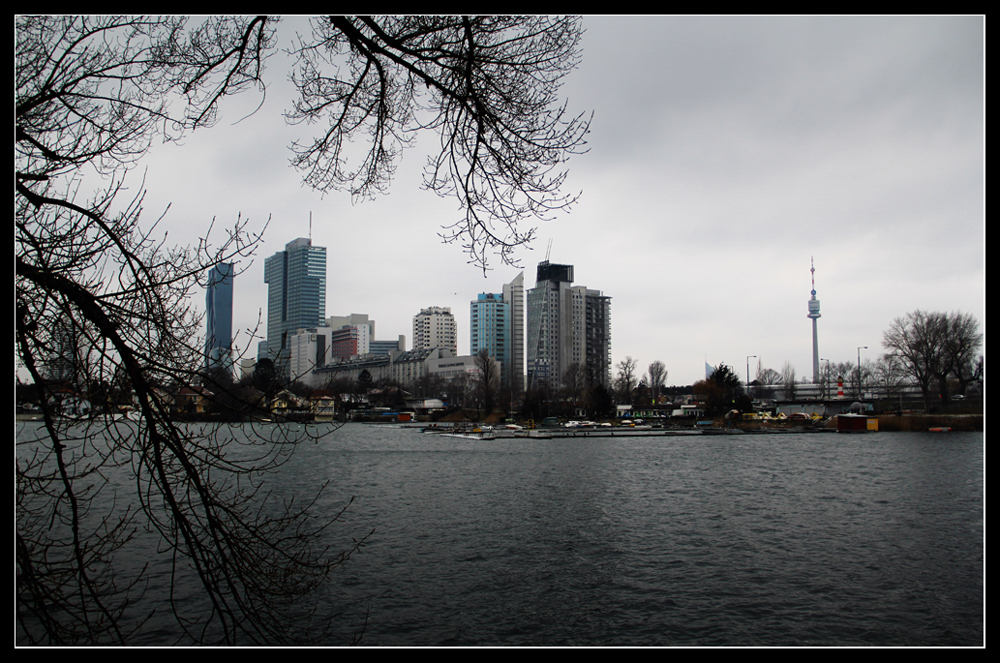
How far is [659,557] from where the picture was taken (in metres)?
13.3

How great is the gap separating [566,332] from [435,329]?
34.5 meters

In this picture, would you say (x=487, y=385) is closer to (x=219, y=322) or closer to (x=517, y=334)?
(x=517, y=334)

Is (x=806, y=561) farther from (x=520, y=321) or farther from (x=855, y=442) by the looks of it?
(x=520, y=321)

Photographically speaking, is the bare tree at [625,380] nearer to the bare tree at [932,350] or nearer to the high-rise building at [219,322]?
the bare tree at [932,350]

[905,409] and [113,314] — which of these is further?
[905,409]

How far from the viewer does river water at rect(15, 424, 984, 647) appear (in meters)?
9.54

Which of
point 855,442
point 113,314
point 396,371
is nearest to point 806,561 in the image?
point 113,314

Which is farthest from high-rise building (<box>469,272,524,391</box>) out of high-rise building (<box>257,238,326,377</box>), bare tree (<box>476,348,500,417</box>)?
high-rise building (<box>257,238,326,377</box>)

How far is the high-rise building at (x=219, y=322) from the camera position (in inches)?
153

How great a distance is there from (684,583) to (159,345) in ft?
33.6

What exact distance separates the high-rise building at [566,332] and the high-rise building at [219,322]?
95.8 meters

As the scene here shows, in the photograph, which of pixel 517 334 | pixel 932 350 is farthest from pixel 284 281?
pixel 517 334

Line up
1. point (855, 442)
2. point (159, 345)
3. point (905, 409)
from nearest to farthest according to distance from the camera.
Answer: point (159, 345) < point (855, 442) < point (905, 409)

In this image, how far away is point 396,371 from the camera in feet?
414
